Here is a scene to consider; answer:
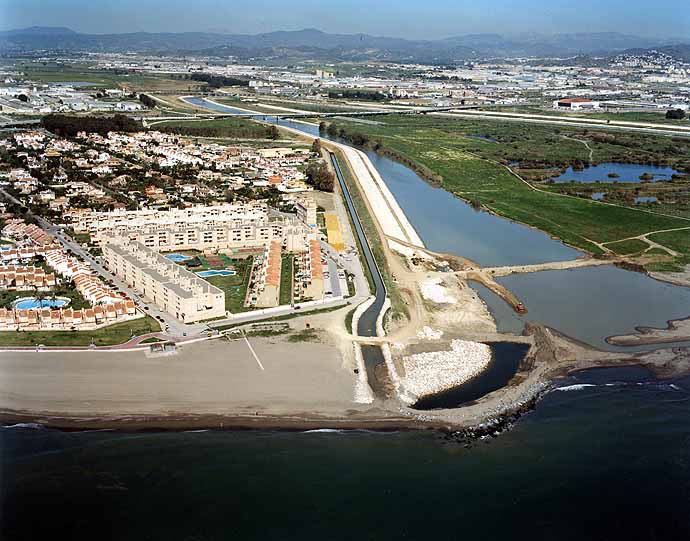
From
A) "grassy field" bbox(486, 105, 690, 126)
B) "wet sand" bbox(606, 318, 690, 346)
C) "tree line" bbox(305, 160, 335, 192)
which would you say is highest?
"grassy field" bbox(486, 105, 690, 126)

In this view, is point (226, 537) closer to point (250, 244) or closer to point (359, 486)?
point (359, 486)

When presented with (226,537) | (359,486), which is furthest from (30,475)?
(359,486)

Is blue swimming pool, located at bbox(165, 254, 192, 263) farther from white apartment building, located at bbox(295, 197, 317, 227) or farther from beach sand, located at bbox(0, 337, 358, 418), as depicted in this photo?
beach sand, located at bbox(0, 337, 358, 418)

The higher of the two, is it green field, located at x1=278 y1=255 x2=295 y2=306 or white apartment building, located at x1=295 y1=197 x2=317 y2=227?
white apartment building, located at x1=295 y1=197 x2=317 y2=227

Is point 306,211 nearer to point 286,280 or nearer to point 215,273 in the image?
point 215,273

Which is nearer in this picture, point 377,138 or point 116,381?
point 116,381

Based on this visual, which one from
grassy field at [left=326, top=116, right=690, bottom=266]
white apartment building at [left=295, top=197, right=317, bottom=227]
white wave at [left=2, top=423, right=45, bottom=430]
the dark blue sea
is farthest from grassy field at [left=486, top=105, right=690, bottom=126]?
white wave at [left=2, top=423, right=45, bottom=430]
